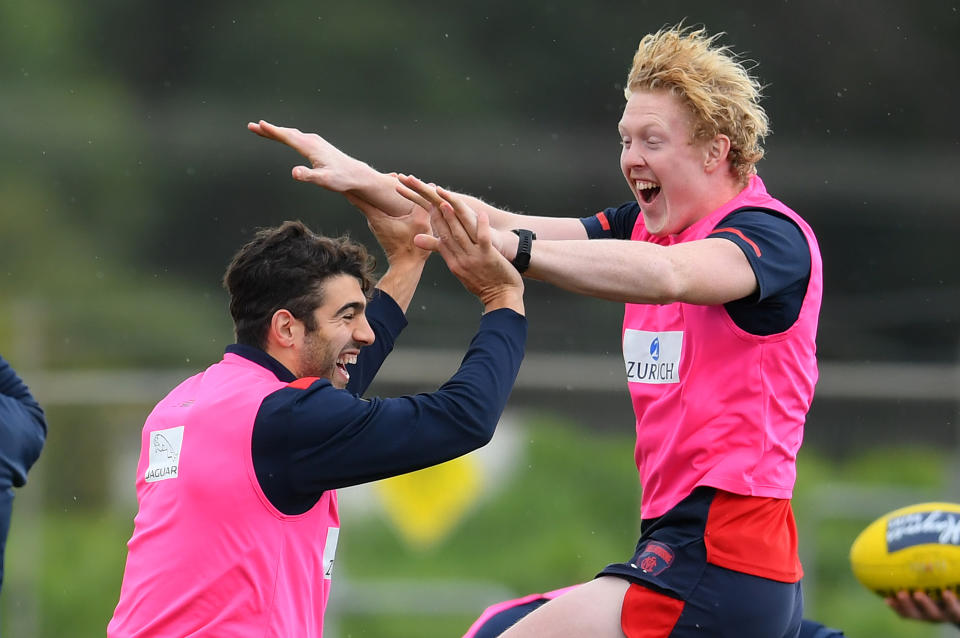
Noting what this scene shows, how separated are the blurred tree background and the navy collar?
26.6 feet

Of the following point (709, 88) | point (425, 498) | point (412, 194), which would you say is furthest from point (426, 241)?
point (425, 498)

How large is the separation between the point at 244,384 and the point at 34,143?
50.5 feet

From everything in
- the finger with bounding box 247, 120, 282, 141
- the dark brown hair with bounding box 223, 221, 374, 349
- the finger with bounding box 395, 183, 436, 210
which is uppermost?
the finger with bounding box 247, 120, 282, 141

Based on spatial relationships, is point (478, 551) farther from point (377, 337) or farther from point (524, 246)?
point (524, 246)

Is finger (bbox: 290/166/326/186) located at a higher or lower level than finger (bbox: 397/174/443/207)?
higher

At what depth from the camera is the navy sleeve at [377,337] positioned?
3881 millimetres

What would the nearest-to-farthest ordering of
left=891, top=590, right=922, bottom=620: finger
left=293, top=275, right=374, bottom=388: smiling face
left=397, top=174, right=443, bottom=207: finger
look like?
left=397, top=174, right=443, bottom=207: finger → left=293, top=275, right=374, bottom=388: smiling face → left=891, top=590, right=922, bottom=620: finger

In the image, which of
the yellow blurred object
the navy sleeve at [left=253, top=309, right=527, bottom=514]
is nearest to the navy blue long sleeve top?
the navy sleeve at [left=253, top=309, right=527, bottom=514]

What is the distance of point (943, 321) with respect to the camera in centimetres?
1608

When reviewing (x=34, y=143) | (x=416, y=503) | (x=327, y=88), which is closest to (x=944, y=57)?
(x=327, y=88)

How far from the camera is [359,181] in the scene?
3.73m

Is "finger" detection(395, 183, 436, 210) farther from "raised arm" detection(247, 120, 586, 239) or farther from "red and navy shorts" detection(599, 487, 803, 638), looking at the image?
"red and navy shorts" detection(599, 487, 803, 638)

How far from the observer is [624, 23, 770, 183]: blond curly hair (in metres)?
3.46

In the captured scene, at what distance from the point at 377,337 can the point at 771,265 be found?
1239mm
